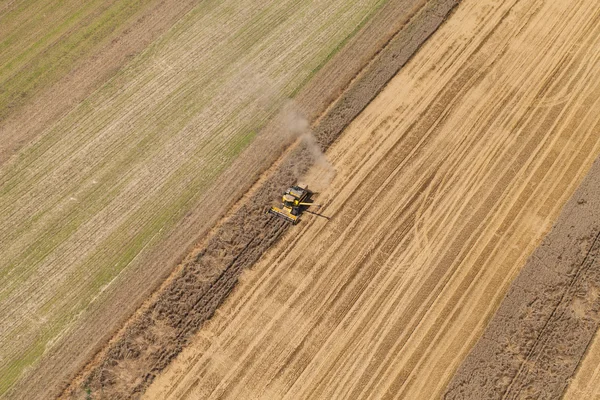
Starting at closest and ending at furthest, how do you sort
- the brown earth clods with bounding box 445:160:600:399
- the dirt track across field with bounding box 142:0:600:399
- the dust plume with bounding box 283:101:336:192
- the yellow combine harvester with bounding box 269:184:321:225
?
1. the brown earth clods with bounding box 445:160:600:399
2. the dirt track across field with bounding box 142:0:600:399
3. the yellow combine harvester with bounding box 269:184:321:225
4. the dust plume with bounding box 283:101:336:192

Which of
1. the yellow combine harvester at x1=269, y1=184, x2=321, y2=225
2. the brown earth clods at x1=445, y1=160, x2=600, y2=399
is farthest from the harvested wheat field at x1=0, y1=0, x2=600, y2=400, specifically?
the yellow combine harvester at x1=269, y1=184, x2=321, y2=225

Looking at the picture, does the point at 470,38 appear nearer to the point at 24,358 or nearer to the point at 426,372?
the point at 426,372

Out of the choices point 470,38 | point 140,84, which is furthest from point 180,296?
point 470,38

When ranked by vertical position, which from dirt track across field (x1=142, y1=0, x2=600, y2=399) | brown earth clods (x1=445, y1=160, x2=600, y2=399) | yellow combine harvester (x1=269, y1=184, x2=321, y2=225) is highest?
yellow combine harvester (x1=269, y1=184, x2=321, y2=225)

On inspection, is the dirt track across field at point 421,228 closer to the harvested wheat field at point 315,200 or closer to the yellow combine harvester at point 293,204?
the harvested wheat field at point 315,200

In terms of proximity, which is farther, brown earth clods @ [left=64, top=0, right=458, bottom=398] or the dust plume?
the dust plume

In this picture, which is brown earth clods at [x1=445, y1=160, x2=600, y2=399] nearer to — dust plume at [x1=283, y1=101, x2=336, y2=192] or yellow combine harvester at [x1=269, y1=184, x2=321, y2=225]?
yellow combine harvester at [x1=269, y1=184, x2=321, y2=225]
